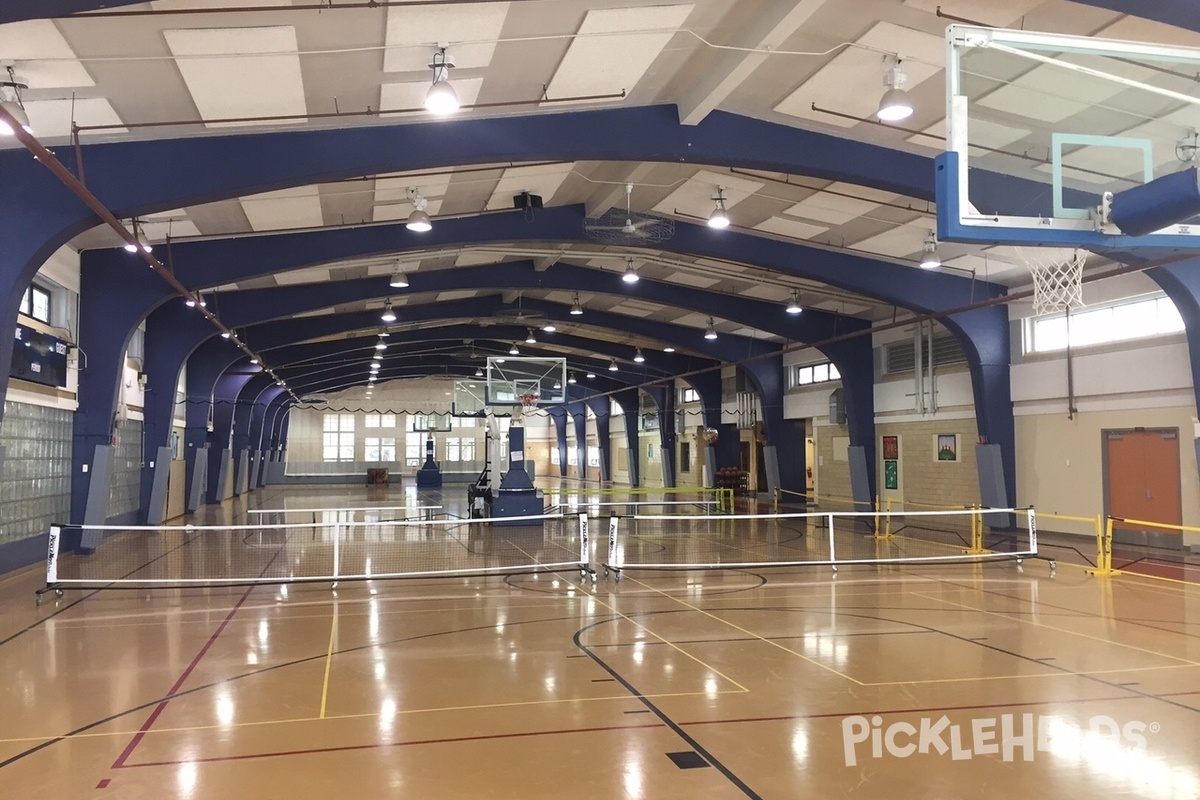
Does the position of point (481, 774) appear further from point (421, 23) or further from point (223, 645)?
point (421, 23)

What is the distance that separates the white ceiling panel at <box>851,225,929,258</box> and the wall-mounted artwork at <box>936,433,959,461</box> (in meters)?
6.88

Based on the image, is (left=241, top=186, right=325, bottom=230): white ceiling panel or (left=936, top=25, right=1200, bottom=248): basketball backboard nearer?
(left=936, top=25, right=1200, bottom=248): basketball backboard

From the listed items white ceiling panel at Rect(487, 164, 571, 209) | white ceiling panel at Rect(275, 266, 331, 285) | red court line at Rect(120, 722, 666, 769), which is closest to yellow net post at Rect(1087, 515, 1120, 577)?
white ceiling panel at Rect(487, 164, 571, 209)

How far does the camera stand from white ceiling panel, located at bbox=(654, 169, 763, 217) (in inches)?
635

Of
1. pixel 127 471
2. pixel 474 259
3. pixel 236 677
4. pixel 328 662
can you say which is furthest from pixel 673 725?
pixel 127 471

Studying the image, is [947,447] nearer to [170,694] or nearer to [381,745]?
[381,745]

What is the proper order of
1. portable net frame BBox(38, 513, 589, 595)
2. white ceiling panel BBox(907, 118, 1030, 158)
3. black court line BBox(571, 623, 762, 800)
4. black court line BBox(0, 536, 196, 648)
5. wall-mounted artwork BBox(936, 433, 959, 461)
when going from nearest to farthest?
black court line BBox(571, 623, 762, 800) → white ceiling panel BBox(907, 118, 1030, 158) → black court line BBox(0, 536, 196, 648) → portable net frame BBox(38, 513, 589, 595) → wall-mounted artwork BBox(936, 433, 959, 461)

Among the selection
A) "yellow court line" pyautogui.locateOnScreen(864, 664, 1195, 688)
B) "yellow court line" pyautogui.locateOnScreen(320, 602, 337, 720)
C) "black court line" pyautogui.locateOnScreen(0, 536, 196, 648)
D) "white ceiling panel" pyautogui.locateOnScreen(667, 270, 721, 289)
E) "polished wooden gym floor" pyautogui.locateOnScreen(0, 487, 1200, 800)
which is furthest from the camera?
"white ceiling panel" pyautogui.locateOnScreen(667, 270, 721, 289)

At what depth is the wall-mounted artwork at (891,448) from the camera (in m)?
26.4

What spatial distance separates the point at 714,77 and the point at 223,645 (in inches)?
371

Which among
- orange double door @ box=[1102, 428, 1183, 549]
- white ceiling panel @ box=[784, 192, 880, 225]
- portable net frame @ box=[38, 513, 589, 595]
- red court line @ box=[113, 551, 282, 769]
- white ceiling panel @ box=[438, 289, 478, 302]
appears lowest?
red court line @ box=[113, 551, 282, 769]

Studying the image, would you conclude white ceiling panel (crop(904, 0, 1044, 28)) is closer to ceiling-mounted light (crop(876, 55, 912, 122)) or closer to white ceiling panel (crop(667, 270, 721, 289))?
ceiling-mounted light (crop(876, 55, 912, 122))

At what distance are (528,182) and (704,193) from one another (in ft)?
11.5

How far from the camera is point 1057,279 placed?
1259 cm
